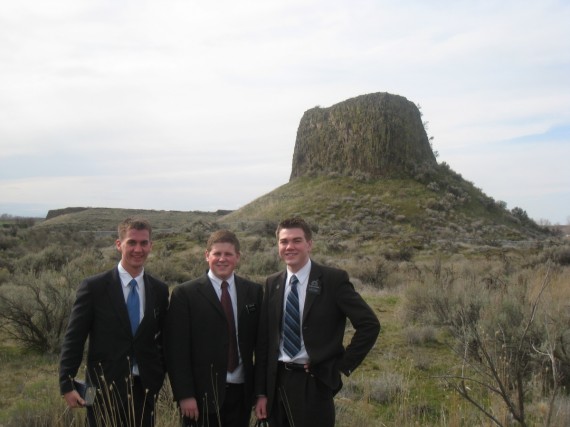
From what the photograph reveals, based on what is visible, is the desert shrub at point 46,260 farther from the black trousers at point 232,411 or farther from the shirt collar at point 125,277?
the black trousers at point 232,411

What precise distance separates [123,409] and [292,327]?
4.00 ft

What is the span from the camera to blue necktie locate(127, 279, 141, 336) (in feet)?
11.8

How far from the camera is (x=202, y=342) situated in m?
3.61

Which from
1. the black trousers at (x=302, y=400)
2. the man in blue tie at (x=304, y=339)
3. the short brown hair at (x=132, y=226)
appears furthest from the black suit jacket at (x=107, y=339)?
the black trousers at (x=302, y=400)

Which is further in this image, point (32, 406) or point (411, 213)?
point (411, 213)

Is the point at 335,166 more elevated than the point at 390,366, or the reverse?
the point at 335,166

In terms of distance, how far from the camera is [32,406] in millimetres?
4633

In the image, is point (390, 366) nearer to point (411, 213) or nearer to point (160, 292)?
point (160, 292)

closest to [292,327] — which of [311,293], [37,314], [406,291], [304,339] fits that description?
[304,339]

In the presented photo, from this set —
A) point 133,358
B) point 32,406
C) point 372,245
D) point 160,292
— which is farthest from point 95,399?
point 372,245

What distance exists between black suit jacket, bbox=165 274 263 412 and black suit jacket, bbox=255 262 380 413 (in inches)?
4.7

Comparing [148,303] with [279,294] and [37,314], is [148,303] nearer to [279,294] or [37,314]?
[279,294]

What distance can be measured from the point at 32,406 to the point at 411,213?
Answer: 1206 inches

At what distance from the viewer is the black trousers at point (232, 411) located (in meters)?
3.66
